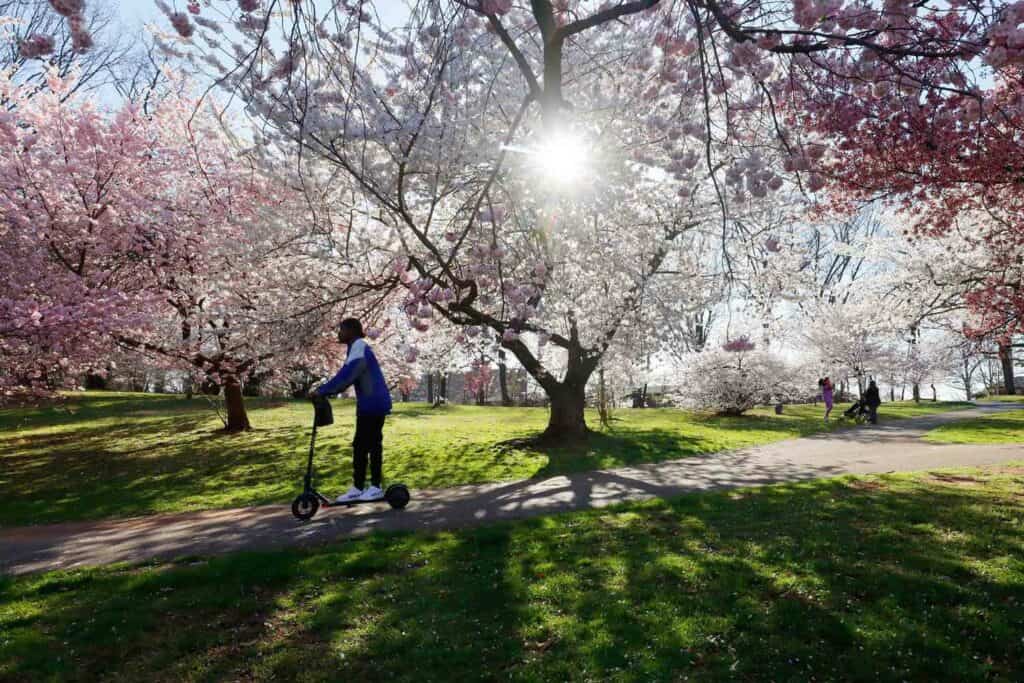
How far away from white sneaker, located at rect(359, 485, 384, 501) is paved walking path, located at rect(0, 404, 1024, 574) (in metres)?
0.24

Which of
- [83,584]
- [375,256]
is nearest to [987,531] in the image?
[83,584]

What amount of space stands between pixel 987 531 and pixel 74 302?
13893 millimetres

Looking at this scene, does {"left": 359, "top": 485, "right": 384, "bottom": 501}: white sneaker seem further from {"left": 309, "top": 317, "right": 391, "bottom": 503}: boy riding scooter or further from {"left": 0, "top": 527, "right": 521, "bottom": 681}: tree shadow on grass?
{"left": 0, "top": 527, "right": 521, "bottom": 681}: tree shadow on grass

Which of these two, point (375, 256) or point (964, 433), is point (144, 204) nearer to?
point (375, 256)

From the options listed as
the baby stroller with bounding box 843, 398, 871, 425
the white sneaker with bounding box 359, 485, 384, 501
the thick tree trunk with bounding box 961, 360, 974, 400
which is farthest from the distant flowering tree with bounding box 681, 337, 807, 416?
the thick tree trunk with bounding box 961, 360, 974, 400

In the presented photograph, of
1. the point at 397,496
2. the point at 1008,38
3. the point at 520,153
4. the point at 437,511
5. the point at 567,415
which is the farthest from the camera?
the point at 567,415

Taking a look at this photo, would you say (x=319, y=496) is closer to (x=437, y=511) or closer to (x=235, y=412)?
(x=437, y=511)

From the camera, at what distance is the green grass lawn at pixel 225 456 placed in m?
9.44

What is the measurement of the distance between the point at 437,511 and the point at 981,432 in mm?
18430

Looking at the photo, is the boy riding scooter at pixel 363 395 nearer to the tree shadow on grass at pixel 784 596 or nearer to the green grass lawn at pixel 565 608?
the green grass lawn at pixel 565 608

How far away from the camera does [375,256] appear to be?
12.4 m

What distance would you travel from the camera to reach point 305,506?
23.6 feet

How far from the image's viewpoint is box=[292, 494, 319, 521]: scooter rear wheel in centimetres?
705

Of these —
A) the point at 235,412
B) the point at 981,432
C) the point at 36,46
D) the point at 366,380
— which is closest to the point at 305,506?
the point at 366,380
